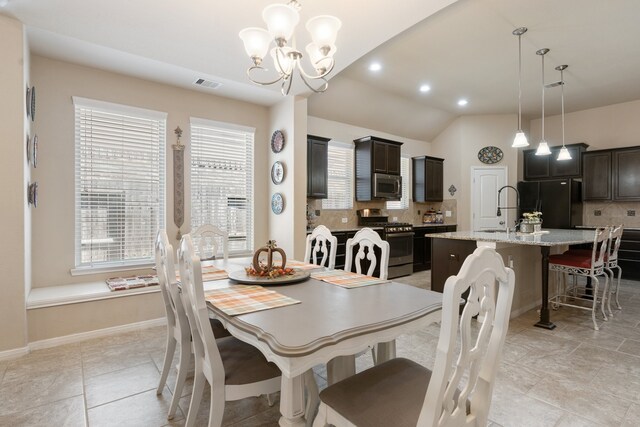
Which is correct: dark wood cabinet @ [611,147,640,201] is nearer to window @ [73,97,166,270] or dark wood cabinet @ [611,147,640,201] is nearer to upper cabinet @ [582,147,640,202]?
upper cabinet @ [582,147,640,202]

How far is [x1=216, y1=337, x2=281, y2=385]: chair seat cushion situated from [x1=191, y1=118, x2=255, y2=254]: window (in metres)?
2.80

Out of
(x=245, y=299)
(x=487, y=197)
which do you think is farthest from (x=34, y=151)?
(x=487, y=197)

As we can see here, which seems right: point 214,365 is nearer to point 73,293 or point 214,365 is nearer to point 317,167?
point 73,293

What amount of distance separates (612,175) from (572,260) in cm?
362

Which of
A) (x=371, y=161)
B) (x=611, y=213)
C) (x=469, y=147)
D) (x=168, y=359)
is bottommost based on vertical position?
(x=168, y=359)

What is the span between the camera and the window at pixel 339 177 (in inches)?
228

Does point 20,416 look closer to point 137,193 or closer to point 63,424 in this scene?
point 63,424

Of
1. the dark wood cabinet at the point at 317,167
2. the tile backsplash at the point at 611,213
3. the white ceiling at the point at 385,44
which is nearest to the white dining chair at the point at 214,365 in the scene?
the white ceiling at the point at 385,44

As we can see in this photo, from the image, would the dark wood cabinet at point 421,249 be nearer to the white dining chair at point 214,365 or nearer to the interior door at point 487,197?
the interior door at point 487,197

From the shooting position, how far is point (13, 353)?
263 cm

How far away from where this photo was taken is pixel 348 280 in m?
2.07

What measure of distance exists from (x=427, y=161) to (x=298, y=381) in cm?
634

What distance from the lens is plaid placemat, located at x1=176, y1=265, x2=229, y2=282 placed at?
7.13 feet

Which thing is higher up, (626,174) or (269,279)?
(626,174)
